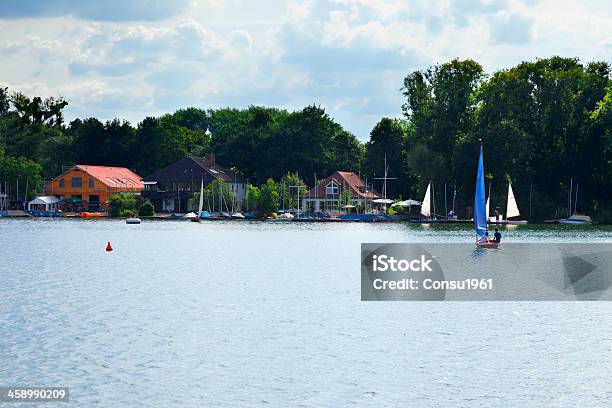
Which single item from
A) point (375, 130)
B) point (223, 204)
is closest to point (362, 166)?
point (375, 130)

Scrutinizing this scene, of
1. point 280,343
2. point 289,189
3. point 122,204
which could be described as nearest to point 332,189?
point 289,189

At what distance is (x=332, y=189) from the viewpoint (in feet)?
625

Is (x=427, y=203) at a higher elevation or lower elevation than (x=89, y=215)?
higher

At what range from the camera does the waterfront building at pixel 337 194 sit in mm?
189500

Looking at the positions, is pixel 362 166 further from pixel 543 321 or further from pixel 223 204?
pixel 543 321

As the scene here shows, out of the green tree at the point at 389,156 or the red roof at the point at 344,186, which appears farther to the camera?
the red roof at the point at 344,186

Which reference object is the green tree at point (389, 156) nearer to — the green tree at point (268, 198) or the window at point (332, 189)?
the window at point (332, 189)

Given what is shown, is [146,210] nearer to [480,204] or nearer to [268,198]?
[268,198]

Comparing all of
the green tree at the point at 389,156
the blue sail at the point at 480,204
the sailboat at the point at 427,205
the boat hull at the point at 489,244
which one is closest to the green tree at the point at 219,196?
the green tree at the point at 389,156

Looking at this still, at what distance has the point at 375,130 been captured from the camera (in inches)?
7411

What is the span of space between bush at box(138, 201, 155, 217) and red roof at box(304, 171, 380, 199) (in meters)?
30.6

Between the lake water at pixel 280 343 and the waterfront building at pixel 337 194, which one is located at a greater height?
the waterfront building at pixel 337 194

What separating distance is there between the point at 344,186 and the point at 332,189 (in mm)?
2613

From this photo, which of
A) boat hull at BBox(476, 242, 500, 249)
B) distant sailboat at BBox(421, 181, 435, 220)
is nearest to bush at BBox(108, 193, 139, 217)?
distant sailboat at BBox(421, 181, 435, 220)
